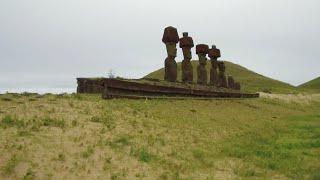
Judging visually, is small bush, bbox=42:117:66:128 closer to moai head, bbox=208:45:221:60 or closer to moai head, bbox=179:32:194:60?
moai head, bbox=179:32:194:60

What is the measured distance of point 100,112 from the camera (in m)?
15.9

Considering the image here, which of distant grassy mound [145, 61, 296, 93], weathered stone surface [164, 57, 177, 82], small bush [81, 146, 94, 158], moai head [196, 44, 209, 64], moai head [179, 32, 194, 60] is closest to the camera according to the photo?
small bush [81, 146, 94, 158]

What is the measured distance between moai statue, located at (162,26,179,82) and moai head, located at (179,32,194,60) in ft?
10.8

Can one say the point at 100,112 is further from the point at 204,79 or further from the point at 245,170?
the point at 204,79

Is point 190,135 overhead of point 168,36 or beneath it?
beneath

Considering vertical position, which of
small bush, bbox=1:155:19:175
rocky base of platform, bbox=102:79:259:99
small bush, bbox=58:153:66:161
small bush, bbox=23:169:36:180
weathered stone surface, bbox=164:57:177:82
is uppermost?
weathered stone surface, bbox=164:57:177:82

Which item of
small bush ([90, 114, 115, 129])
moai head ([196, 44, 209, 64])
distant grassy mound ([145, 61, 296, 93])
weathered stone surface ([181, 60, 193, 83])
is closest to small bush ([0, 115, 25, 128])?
small bush ([90, 114, 115, 129])

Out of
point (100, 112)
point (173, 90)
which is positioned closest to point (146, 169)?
point (100, 112)

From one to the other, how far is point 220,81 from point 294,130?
75.9ft

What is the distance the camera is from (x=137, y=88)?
21641mm

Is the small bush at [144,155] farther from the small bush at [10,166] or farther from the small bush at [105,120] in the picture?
the small bush at [10,166]

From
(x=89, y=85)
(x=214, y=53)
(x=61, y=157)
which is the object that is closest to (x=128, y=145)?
(x=61, y=157)

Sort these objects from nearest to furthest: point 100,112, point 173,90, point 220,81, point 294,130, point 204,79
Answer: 1. point 100,112
2. point 294,130
3. point 173,90
4. point 204,79
5. point 220,81

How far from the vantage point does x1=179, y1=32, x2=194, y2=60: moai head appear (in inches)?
1222
